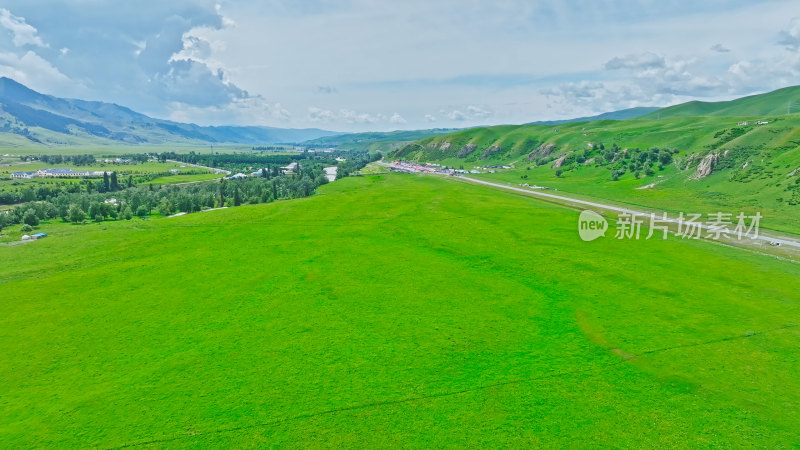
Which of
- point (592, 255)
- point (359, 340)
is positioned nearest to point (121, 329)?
point (359, 340)

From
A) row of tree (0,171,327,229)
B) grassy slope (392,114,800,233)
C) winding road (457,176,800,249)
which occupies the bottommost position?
row of tree (0,171,327,229)

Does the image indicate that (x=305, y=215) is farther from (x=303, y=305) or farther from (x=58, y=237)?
(x=303, y=305)

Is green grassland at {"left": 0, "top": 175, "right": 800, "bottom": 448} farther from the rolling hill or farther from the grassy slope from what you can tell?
the rolling hill

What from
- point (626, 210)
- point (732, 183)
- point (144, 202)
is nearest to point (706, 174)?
point (732, 183)

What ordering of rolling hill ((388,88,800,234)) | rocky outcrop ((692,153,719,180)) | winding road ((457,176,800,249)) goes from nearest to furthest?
winding road ((457,176,800,249))
rolling hill ((388,88,800,234))
rocky outcrop ((692,153,719,180))

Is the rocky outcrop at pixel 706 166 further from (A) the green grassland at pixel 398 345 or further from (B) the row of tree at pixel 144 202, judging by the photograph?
(B) the row of tree at pixel 144 202

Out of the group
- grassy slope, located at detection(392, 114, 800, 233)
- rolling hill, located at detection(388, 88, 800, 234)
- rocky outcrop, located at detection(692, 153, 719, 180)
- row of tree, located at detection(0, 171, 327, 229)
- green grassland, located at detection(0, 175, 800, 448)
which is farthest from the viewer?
rocky outcrop, located at detection(692, 153, 719, 180)

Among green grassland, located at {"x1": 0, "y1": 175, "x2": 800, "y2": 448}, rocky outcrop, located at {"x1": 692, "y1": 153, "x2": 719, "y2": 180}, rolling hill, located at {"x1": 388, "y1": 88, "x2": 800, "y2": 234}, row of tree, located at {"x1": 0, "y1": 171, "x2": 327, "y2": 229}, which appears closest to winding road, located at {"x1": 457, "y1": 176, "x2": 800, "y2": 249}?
rolling hill, located at {"x1": 388, "y1": 88, "x2": 800, "y2": 234}

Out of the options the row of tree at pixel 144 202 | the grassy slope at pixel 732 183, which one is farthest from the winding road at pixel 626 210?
the row of tree at pixel 144 202
